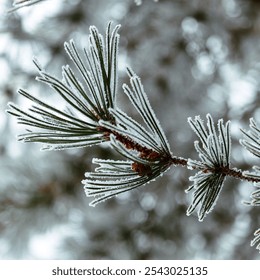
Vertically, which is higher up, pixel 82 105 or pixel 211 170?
pixel 82 105

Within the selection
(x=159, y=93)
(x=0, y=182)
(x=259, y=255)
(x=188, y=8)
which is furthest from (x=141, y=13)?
(x=259, y=255)

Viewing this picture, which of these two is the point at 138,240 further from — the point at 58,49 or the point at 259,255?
the point at 58,49

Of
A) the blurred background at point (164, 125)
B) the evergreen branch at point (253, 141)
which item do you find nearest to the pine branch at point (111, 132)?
the evergreen branch at point (253, 141)

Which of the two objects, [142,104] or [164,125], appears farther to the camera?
[164,125]

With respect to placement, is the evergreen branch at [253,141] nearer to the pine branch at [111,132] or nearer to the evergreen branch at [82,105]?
the pine branch at [111,132]

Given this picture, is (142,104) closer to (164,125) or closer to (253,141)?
(253,141)

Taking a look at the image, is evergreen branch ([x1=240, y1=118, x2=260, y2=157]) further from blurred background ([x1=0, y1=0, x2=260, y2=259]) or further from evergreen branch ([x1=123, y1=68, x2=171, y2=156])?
blurred background ([x1=0, y1=0, x2=260, y2=259])

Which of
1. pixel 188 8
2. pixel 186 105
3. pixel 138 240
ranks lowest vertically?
pixel 138 240

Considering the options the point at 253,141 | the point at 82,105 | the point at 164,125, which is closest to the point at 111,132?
the point at 82,105
